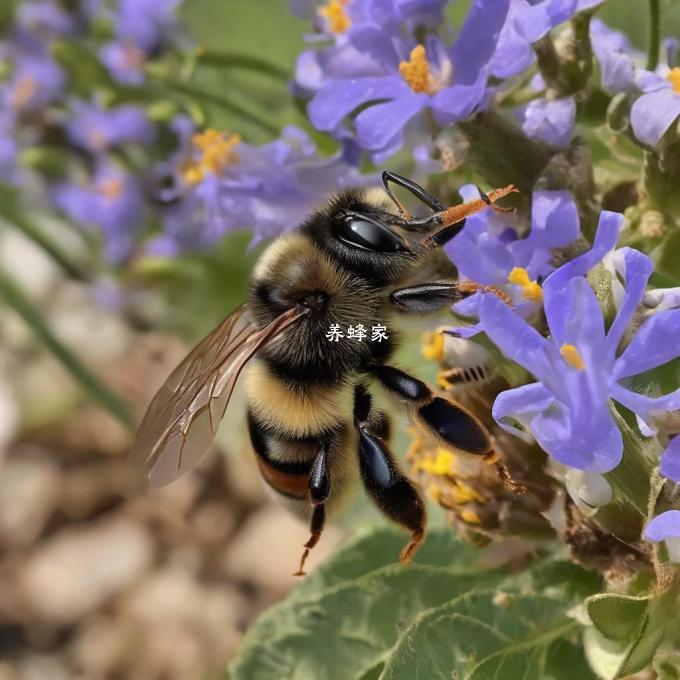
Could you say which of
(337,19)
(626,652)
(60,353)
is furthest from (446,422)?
(60,353)

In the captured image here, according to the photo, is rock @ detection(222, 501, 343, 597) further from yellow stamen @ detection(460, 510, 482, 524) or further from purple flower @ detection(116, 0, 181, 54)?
yellow stamen @ detection(460, 510, 482, 524)

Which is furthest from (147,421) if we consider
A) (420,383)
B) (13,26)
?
(13,26)

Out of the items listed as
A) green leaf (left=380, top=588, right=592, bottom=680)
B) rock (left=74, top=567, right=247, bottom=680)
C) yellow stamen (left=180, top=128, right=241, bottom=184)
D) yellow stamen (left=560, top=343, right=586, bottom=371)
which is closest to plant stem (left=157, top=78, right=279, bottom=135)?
yellow stamen (left=180, top=128, right=241, bottom=184)

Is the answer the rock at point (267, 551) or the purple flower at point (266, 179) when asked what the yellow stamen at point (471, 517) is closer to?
the purple flower at point (266, 179)

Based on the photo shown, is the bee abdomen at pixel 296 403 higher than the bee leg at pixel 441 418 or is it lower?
lower

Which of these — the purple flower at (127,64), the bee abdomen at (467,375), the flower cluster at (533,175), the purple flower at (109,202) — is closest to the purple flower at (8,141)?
the purple flower at (109,202)

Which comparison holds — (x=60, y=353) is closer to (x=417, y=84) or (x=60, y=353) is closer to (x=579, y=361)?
(x=417, y=84)
